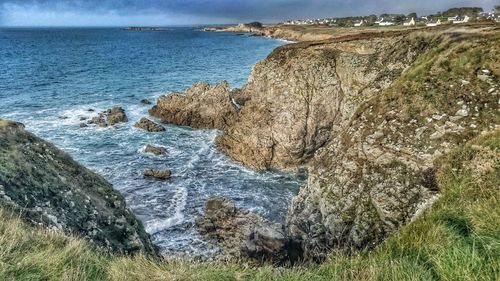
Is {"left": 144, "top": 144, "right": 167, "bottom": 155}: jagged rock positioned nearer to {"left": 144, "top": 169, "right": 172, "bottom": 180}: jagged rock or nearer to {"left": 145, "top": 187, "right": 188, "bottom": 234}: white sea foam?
{"left": 144, "top": 169, "right": 172, "bottom": 180}: jagged rock

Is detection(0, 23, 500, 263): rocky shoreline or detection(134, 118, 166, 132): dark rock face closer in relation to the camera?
detection(0, 23, 500, 263): rocky shoreline

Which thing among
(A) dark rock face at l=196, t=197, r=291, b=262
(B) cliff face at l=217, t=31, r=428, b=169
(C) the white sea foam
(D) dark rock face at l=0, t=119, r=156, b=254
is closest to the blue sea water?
(C) the white sea foam

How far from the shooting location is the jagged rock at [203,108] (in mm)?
41125

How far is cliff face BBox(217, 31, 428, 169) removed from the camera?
1225 inches

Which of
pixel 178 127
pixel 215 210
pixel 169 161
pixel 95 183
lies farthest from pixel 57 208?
pixel 178 127

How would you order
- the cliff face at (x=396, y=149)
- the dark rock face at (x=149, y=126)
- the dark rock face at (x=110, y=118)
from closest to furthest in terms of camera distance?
1. the cliff face at (x=396, y=149)
2. the dark rock face at (x=149, y=126)
3. the dark rock face at (x=110, y=118)

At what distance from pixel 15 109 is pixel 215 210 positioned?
122ft

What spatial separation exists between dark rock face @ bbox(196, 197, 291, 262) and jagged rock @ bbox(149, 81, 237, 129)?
18342 millimetres

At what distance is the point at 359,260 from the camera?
21.5 feet

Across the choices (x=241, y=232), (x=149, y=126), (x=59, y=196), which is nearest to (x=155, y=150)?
(x=149, y=126)

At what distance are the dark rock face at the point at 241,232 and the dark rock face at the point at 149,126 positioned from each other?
18589mm

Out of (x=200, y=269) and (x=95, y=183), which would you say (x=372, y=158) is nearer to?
(x=200, y=269)

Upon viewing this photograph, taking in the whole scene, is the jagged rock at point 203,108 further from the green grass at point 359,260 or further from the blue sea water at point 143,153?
the green grass at point 359,260

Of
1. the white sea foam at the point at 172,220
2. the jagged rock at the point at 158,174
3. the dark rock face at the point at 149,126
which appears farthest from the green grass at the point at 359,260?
the dark rock face at the point at 149,126
